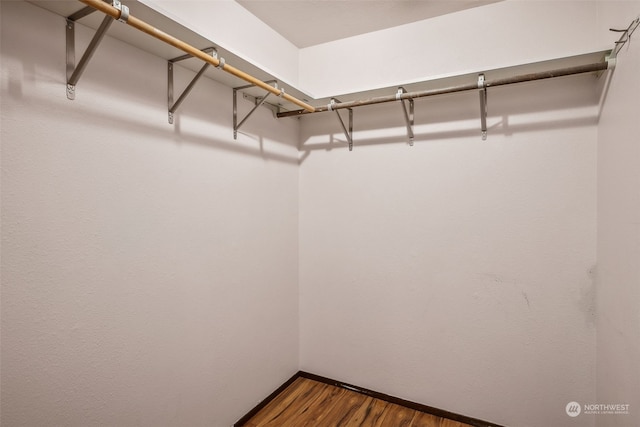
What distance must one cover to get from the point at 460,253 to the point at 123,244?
73.3 inches

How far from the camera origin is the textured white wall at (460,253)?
5.72ft

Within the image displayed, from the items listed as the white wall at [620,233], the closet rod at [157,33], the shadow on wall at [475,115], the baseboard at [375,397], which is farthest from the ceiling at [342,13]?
the baseboard at [375,397]

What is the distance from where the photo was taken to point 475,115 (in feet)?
6.39

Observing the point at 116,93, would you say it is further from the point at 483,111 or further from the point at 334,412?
the point at 334,412

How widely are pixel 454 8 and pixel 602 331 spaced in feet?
6.57

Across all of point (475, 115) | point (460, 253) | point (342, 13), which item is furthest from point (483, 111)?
point (342, 13)

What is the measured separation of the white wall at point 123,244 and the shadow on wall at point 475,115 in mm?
677

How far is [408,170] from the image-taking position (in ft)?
7.02

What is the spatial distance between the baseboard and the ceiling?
8.42 ft

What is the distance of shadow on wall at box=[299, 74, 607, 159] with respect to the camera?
171 centimetres

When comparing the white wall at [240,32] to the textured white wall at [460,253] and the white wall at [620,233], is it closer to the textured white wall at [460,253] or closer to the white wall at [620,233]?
the textured white wall at [460,253]

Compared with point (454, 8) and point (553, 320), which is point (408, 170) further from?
point (553, 320)

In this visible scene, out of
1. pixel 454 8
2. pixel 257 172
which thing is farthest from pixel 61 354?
pixel 454 8

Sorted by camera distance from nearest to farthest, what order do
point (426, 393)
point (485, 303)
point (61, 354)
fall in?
point (61, 354), point (485, 303), point (426, 393)
